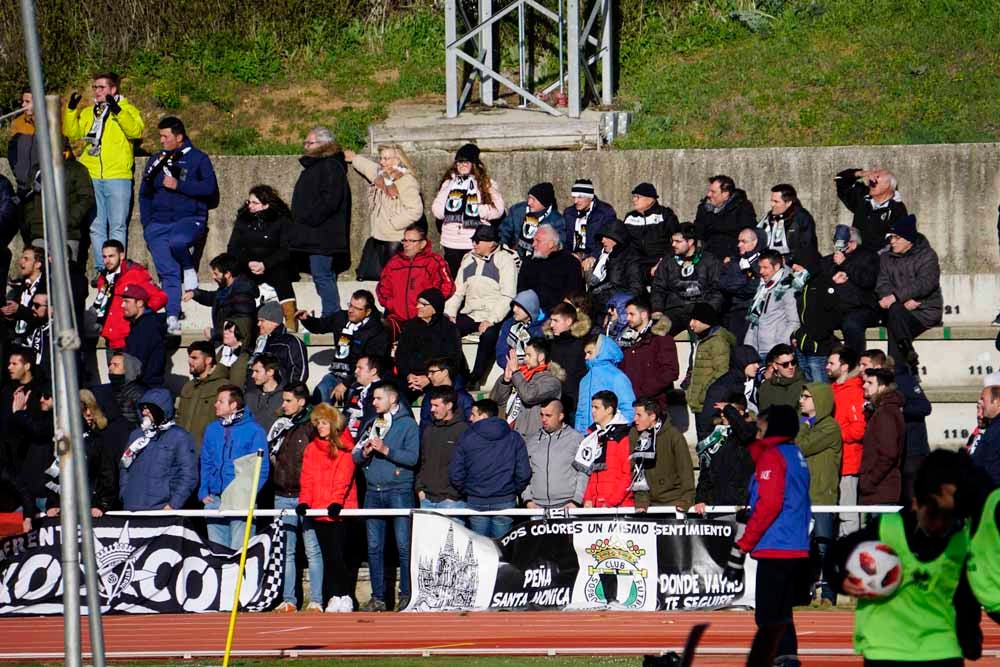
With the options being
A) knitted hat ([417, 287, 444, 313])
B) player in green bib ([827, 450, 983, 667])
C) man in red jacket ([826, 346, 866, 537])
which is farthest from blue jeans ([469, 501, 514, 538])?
player in green bib ([827, 450, 983, 667])

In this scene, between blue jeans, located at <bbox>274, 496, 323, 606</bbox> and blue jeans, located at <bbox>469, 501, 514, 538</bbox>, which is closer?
blue jeans, located at <bbox>469, 501, 514, 538</bbox>

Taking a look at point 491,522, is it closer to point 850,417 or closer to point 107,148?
point 850,417

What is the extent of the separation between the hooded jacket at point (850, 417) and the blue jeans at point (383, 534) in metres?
3.89

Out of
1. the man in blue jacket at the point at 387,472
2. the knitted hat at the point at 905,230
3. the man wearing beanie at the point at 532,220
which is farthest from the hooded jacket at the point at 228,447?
the knitted hat at the point at 905,230

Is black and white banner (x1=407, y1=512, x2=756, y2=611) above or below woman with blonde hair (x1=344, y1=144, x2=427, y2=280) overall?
below

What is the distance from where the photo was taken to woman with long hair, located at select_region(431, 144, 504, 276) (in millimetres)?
17766

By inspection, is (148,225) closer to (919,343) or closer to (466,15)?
(466,15)

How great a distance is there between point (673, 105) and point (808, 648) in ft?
35.7

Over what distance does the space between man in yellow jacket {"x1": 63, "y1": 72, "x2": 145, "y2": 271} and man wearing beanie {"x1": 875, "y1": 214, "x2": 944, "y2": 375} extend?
863 cm

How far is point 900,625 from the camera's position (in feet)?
25.3

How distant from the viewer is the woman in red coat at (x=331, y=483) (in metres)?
14.6

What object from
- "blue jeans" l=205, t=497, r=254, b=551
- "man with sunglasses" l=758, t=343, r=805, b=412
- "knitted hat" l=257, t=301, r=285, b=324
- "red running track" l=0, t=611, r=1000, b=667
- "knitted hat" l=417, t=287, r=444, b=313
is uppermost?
"knitted hat" l=417, t=287, r=444, b=313

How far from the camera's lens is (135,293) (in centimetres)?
1712

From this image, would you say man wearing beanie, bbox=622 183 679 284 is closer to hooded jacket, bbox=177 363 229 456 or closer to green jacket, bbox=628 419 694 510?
green jacket, bbox=628 419 694 510
